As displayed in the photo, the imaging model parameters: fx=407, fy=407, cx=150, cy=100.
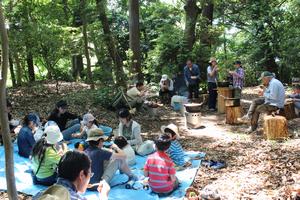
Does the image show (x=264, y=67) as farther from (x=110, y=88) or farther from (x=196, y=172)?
(x=196, y=172)

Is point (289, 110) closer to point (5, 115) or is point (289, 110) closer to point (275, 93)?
point (275, 93)

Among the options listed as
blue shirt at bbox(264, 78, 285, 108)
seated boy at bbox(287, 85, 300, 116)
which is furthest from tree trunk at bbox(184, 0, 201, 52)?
blue shirt at bbox(264, 78, 285, 108)

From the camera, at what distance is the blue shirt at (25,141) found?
7.37 m

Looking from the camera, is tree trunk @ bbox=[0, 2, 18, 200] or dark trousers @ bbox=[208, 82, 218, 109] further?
dark trousers @ bbox=[208, 82, 218, 109]

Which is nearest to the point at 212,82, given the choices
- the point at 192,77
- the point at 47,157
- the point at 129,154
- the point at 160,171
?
the point at 192,77

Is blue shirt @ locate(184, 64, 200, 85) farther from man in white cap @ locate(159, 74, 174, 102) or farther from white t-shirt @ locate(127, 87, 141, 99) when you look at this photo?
white t-shirt @ locate(127, 87, 141, 99)

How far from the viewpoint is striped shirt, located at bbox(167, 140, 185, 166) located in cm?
680

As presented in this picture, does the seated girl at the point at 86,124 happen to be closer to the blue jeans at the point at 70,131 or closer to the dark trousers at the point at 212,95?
the blue jeans at the point at 70,131

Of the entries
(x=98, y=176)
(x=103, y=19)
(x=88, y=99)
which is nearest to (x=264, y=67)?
(x=103, y=19)

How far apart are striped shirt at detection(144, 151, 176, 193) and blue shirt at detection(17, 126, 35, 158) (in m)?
2.65

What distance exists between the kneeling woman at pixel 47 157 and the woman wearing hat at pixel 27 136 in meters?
1.27

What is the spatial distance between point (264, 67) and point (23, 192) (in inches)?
556

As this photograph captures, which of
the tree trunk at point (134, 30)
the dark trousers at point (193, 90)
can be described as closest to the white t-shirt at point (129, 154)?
the dark trousers at point (193, 90)

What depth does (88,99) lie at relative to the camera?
12578mm
